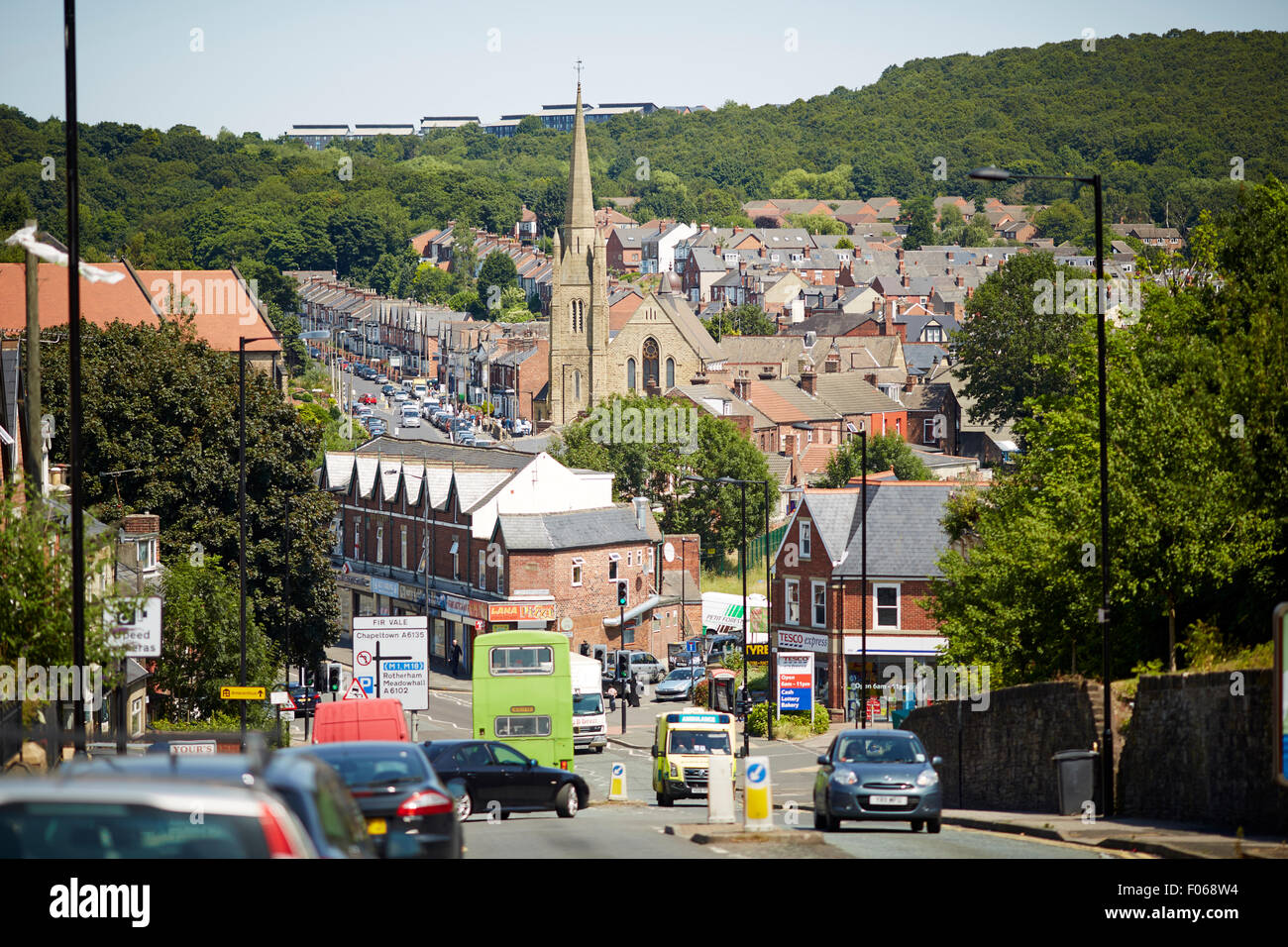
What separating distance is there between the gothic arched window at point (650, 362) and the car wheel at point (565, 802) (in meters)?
112

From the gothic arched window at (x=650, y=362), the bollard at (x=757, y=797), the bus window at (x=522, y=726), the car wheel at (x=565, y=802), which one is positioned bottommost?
the bus window at (x=522, y=726)

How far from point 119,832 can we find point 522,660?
29.8 m

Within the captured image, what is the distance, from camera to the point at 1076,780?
24.5 meters

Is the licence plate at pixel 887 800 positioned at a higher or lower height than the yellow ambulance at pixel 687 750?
higher

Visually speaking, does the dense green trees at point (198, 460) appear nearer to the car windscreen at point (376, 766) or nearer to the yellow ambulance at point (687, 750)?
the yellow ambulance at point (687, 750)

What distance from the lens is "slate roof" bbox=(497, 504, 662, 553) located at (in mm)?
73688

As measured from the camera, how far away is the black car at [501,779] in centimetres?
2539

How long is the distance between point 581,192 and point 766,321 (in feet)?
166

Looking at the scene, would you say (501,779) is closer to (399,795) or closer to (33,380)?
(33,380)

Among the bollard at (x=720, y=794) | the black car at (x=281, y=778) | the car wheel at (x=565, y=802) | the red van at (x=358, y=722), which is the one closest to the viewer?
the black car at (x=281, y=778)

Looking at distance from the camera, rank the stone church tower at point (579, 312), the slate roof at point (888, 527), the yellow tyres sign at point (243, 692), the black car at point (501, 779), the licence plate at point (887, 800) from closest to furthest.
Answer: the licence plate at point (887, 800) → the black car at point (501, 779) → the yellow tyres sign at point (243, 692) → the slate roof at point (888, 527) → the stone church tower at point (579, 312)

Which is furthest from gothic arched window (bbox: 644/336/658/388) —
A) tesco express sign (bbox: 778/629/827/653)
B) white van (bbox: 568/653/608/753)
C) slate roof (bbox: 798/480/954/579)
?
white van (bbox: 568/653/608/753)

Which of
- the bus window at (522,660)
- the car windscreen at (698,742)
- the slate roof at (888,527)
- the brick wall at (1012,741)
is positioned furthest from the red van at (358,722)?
the slate roof at (888,527)
